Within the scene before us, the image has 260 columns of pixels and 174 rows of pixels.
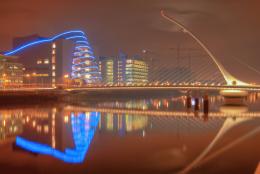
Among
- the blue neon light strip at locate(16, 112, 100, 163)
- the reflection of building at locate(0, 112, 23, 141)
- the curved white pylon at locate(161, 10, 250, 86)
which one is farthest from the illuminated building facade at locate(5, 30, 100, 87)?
Answer: the blue neon light strip at locate(16, 112, 100, 163)

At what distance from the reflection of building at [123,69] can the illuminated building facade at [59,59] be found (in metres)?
14.5

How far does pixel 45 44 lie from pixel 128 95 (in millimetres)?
22530

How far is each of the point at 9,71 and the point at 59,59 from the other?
40.8ft

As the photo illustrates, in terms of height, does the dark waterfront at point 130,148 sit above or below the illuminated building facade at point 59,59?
below

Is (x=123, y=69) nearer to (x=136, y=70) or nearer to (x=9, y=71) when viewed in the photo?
(x=136, y=70)

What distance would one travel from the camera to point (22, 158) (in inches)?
516

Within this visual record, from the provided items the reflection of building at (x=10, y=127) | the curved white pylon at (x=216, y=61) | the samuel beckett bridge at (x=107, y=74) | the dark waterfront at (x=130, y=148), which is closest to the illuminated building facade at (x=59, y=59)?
the samuel beckett bridge at (x=107, y=74)

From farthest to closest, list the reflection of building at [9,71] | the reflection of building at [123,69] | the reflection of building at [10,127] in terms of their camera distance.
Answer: the reflection of building at [123,69] → the reflection of building at [9,71] → the reflection of building at [10,127]

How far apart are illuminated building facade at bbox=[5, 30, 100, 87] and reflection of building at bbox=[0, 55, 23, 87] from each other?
2.94 meters

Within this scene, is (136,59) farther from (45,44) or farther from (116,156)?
(116,156)

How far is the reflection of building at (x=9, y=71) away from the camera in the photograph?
67044 millimetres

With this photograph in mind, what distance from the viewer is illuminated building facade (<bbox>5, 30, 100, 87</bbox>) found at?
3083 inches

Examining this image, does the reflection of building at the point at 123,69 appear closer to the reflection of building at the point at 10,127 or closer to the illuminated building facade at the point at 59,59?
the illuminated building facade at the point at 59,59

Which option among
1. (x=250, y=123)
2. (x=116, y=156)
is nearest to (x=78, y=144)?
(x=116, y=156)
